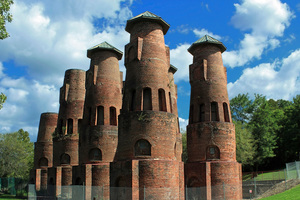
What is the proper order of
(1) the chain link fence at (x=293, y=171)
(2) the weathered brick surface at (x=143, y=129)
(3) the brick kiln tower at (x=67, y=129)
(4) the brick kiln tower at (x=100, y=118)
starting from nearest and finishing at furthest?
1. (2) the weathered brick surface at (x=143, y=129)
2. (4) the brick kiln tower at (x=100, y=118)
3. (1) the chain link fence at (x=293, y=171)
4. (3) the brick kiln tower at (x=67, y=129)

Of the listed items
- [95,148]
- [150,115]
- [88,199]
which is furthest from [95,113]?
[150,115]

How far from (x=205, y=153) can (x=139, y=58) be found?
10333 millimetres

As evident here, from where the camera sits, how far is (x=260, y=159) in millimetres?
Answer: 46219

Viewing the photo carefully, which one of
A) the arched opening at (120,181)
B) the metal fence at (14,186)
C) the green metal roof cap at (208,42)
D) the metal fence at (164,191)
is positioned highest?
the green metal roof cap at (208,42)

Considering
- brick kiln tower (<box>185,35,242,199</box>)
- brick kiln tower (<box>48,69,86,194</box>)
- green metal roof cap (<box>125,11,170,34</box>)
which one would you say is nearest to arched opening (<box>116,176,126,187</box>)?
brick kiln tower (<box>185,35,242,199</box>)

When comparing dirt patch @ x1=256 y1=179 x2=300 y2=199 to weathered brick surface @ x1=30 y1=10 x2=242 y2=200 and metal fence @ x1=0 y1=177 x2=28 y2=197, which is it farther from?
metal fence @ x1=0 y1=177 x2=28 y2=197

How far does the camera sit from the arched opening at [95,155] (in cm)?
2888

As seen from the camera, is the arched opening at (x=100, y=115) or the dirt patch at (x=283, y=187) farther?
the arched opening at (x=100, y=115)

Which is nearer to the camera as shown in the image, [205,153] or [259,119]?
[205,153]

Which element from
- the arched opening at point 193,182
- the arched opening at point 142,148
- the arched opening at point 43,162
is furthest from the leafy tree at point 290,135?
the arched opening at point 43,162

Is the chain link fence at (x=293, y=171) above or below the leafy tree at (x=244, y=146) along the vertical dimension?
below

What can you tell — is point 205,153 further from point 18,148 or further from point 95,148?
point 18,148

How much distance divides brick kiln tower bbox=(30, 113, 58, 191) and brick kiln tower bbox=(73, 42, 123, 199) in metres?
10.1

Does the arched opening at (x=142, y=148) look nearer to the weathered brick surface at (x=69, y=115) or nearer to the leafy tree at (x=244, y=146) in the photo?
the weathered brick surface at (x=69, y=115)
